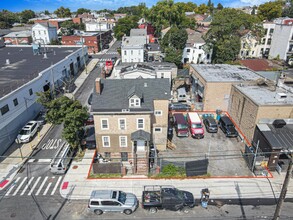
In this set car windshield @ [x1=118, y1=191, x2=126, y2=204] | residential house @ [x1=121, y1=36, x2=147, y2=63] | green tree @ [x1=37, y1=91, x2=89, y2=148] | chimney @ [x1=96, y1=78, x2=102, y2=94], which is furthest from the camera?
residential house @ [x1=121, y1=36, x2=147, y2=63]

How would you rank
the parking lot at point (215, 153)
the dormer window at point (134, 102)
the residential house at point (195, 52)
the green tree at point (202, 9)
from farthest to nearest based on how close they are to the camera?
the green tree at point (202, 9), the residential house at point (195, 52), the parking lot at point (215, 153), the dormer window at point (134, 102)

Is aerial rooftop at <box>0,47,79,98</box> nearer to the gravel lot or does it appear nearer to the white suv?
the white suv

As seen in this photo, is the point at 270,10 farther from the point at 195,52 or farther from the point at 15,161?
the point at 15,161

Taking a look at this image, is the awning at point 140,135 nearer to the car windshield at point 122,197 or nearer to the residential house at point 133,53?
the car windshield at point 122,197

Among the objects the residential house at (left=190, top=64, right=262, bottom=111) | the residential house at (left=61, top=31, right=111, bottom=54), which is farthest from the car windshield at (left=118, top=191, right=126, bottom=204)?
the residential house at (left=61, top=31, right=111, bottom=54)

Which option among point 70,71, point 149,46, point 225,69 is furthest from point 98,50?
point 225,69

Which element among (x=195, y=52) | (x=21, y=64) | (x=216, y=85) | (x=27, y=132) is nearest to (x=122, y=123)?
(x=27, y=132)

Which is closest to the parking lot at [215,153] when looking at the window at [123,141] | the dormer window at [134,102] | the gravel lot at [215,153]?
the gravel lot at [215,153]
